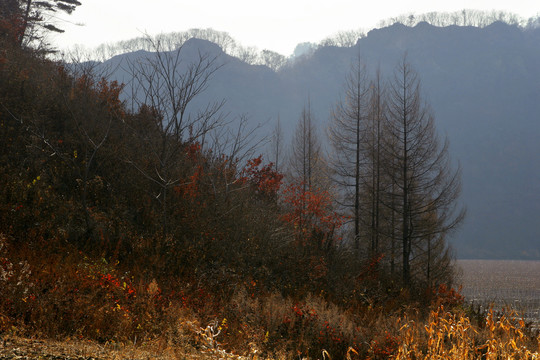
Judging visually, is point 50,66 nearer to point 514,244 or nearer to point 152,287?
point 152,287

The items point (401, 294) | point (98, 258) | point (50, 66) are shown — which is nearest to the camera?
point (98, 258)

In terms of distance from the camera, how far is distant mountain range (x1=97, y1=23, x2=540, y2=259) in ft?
294

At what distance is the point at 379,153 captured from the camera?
17.8m

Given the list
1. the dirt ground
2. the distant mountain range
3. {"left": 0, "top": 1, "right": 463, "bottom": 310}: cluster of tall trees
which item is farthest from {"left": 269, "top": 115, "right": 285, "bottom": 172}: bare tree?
the distant mountain range

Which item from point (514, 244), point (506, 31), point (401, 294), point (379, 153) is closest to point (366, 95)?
point (379, 153)

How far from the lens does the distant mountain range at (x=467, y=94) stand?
89.7m

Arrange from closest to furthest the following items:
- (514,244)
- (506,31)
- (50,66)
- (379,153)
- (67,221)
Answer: (67,221) → (50,66) → (379,153) → (514,244) → (506,31)

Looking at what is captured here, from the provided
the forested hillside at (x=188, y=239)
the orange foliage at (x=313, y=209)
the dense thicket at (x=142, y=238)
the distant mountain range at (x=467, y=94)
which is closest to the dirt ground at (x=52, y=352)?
the forested hillside at (x=188, y=239)

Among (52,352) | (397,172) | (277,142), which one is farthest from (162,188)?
(277,142)

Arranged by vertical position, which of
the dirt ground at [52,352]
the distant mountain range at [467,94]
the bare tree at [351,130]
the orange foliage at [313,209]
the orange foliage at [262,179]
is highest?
the distant mountain range at [467,94]

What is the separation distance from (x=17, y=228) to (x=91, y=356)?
6.21 meters

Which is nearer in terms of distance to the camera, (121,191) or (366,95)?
(121,191)

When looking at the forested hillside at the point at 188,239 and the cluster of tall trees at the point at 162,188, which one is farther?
the cluster of tall trees at the point at 162,188

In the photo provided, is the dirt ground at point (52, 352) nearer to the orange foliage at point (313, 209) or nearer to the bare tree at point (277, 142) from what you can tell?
the orange foliage at point (313, 209)
